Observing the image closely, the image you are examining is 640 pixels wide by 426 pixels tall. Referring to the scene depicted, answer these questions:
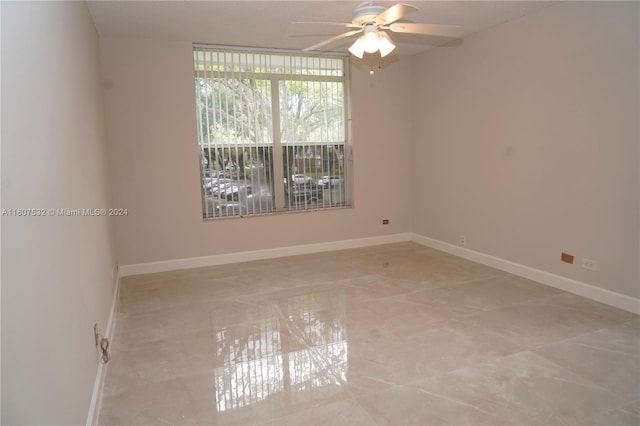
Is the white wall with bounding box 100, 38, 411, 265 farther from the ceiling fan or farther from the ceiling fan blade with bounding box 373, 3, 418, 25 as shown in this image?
the ceiling fan blade with bounding box 373, 3, 418, 25

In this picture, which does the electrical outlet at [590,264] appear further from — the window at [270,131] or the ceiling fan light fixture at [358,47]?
the window at [270,131]

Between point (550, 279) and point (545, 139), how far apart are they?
52.3 inches

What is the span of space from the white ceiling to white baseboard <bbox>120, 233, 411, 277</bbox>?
2.47 m

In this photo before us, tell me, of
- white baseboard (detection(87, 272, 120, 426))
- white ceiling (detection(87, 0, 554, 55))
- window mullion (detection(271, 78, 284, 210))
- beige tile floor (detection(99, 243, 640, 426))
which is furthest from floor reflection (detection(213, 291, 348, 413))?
white ceiling (detection(87, 0, 554, 55))

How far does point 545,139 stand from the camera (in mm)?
4004

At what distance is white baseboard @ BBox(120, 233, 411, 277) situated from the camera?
4.83m

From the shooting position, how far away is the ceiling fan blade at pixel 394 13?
252cm

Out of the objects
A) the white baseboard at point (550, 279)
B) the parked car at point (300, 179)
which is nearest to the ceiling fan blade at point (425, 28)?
the white baseboard at point (550, 279)

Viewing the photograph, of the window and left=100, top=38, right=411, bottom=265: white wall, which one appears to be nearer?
left=100, top=38, right=411, bottom=265: white wall

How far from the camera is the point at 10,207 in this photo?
1.24 m

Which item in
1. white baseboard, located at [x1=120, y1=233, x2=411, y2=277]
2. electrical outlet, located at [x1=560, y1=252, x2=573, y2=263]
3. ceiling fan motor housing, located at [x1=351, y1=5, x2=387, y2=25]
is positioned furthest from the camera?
white baseboard, located at [x1=120, y1=233, x2=411, y2=277]

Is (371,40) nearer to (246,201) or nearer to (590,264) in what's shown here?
(590,264)

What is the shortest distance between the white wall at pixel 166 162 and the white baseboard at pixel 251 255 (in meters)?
0.06

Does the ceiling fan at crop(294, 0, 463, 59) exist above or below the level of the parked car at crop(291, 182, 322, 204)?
above
